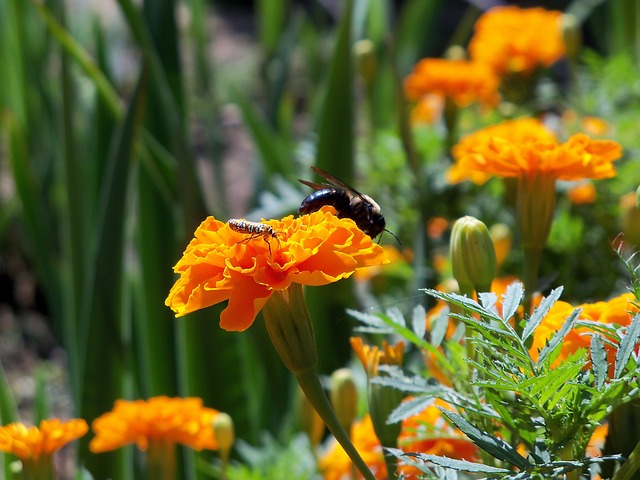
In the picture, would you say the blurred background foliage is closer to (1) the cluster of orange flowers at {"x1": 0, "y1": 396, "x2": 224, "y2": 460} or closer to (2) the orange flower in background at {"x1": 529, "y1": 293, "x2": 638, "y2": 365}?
(1) the cluster of orange flowers at {"x1": 0, "y1": 396, "x2": 224, "y2": 460}

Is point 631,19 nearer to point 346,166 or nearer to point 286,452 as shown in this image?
point 346,166

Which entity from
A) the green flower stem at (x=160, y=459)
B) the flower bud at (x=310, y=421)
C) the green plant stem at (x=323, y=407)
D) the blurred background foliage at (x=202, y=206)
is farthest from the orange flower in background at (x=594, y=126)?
the green plant stem at (x=323, y=407)

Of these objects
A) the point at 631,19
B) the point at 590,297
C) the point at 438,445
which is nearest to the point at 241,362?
the point at 590,297

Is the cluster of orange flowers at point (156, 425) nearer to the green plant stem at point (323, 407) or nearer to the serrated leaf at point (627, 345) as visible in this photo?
the green plant stem at point (323, 407)

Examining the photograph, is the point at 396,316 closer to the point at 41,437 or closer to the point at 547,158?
the point at 547,158

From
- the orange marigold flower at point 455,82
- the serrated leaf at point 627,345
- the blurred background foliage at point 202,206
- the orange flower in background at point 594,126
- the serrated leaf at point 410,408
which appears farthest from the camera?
the orange marigold flower at point 455,82

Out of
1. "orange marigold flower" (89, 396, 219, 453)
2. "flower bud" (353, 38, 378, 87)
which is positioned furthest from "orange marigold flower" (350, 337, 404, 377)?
"flower bud" (353, 38, 378, 87)
